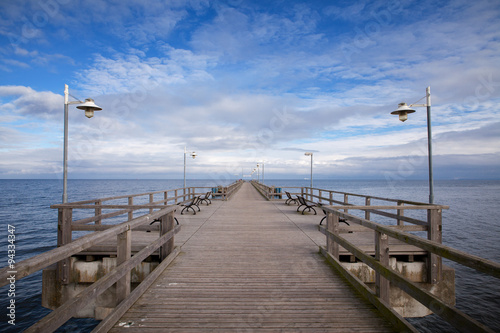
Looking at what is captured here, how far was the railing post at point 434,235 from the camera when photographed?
16.5ft

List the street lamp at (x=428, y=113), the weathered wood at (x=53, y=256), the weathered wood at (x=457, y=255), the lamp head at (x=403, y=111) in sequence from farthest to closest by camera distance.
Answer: the lamp head at (x=403, y=111), the street lamp at (x=428, y=113), the weathered wood at (x=457, y=255), the weathered wood at (x=53, y=256)

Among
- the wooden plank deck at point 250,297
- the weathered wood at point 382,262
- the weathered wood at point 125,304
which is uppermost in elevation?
the weathered wood at point 382,262

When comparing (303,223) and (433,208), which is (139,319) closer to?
(433,208)

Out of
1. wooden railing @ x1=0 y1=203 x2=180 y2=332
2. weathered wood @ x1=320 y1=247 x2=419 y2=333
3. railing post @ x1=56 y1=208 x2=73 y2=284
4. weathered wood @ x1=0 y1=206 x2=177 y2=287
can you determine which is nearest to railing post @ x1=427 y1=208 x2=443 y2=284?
weathered wood @ x1=320 y1=247 x2=419 y2=333

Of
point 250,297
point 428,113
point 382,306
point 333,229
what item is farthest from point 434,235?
point 428,113

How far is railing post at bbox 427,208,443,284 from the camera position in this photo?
5.04 m

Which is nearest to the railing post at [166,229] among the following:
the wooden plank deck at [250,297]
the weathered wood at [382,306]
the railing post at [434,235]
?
the wooden plank deck at [250,297]

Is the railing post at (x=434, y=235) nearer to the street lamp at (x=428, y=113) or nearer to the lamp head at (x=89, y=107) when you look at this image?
the street lamp at (x=428, y=113)

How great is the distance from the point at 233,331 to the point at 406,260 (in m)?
4.26

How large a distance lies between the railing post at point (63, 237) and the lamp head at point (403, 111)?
335 inches

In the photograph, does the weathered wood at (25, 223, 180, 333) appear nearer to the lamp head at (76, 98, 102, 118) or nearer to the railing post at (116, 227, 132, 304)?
the railing post at (116, 227, 132, 304)

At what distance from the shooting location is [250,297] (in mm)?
3805

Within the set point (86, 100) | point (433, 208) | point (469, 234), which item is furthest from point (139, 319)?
point (469, 234)

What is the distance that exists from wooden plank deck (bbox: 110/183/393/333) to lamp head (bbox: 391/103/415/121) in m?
4.73
